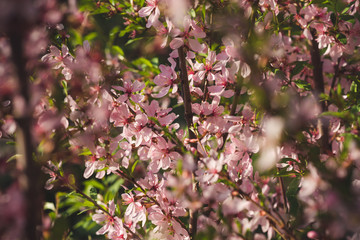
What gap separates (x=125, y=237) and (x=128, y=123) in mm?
325

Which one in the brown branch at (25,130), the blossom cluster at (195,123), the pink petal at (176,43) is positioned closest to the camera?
the brown branch at (25,130)

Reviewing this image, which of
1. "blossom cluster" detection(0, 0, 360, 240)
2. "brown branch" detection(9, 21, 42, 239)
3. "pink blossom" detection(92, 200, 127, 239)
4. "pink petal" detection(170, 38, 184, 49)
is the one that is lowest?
"pink blossom" detection(92, 200, 127, 239)

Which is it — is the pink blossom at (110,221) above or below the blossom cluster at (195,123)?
below

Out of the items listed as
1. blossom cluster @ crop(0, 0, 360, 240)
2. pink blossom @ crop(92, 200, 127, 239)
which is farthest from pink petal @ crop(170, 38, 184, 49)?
pink blossom @ crop(92, 200, 127, 239)

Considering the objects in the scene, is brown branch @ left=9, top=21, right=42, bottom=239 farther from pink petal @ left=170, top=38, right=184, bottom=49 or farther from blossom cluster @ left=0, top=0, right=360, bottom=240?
pink petal @ left=170, top=38, right=184, bottom=49

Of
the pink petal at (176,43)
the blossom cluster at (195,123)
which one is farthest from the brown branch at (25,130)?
the pink petal at (176,43)

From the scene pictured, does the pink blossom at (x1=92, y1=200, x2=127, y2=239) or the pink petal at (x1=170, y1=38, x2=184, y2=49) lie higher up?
the pink petal at (x1=170, y1=38, x2=184, y2=49)

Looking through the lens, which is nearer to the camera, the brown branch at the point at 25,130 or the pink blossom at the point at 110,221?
the brown branch at the point at 25,130

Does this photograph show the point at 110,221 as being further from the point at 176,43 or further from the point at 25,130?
the point at 25,130

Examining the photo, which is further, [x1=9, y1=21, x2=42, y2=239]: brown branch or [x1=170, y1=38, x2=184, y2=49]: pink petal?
[x1=170, y1=38, x2=184, y2=49]: pink petal

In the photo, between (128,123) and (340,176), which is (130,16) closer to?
(128,123)

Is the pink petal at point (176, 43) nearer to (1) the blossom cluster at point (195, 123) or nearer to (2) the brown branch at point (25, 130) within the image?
(1) the blossom cluster at point (195, 123)

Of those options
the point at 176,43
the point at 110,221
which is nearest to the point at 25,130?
the point at 176,43

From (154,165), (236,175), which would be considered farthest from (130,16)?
(236,175)
